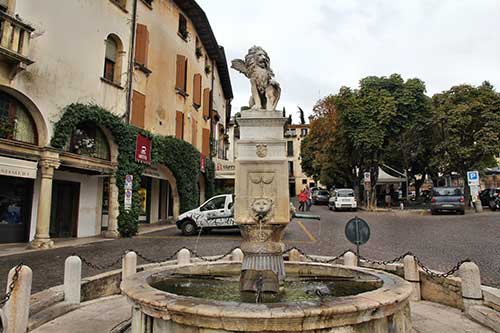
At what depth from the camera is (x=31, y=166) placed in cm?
1074

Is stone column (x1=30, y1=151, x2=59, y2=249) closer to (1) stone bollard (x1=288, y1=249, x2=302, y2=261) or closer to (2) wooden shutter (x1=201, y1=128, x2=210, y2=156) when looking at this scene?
(1) stone bollard (x1=288, y1=249, x2=302, y2=261)

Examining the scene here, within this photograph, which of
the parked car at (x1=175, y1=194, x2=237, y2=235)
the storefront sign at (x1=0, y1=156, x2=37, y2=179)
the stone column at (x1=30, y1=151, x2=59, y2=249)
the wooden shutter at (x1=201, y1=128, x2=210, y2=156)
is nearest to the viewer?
the storefront sign at (x1=0, y1=156, x2=37, y2=179)

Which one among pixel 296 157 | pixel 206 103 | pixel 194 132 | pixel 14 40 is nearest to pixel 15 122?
pixel 14 40

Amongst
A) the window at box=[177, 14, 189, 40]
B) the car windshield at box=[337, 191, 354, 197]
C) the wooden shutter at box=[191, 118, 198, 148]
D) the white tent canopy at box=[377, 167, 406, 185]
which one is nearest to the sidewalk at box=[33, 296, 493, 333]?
the wooden shutter at box=[191, 118, 198, 148]

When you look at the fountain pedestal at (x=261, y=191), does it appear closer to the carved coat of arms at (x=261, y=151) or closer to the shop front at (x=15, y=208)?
the carved coat of arms at (x=261, y=151)

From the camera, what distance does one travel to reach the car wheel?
572 inches

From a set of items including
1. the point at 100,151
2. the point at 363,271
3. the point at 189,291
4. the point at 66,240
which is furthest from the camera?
the point at 100,151

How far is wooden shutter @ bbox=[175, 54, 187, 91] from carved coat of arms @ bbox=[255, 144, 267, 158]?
15856 millimetres

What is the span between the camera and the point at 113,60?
50.3 feet

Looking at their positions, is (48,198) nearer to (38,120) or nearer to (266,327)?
(38,120)

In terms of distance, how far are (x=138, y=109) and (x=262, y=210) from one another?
1291cm

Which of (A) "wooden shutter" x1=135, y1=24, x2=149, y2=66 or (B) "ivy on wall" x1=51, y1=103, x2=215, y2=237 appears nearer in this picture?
(B) "ivy on wall" x1=51, y1=103, x2=215, y2=237

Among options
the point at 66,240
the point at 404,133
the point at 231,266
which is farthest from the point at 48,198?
the point at 404,133

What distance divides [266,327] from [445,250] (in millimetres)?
9376
